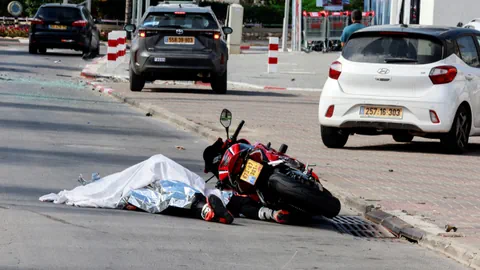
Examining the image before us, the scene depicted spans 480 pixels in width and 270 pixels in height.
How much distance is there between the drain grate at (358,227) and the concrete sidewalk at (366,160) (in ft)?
0.31

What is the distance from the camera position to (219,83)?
24.5 m

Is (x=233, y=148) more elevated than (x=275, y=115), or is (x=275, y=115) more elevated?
(x=233, y=148)

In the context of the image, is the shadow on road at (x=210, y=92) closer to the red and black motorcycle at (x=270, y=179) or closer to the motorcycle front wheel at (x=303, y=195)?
the red and black motorcycle at (x=270, y=179)

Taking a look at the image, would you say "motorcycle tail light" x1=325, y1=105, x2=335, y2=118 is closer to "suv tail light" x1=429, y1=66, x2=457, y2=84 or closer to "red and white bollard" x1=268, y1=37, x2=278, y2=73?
"suv tail light" x1=429, y1=66, x2=457, y2=84

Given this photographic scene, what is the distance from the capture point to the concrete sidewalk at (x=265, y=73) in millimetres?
28641

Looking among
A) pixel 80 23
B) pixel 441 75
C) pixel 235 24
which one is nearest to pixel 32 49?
pixel 80 23

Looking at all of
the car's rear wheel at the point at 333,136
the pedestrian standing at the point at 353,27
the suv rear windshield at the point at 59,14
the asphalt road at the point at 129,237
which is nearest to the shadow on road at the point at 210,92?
the pedestrian standing at the point at 353,27

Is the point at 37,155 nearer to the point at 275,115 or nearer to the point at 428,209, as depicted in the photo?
the point at 428,209

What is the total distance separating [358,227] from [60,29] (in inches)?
1235

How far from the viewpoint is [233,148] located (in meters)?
9.60

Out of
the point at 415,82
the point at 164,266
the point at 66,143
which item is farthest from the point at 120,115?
the point at 164,266

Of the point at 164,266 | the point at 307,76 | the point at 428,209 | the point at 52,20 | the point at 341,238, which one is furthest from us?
the point at 52,20

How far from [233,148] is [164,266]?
234cm

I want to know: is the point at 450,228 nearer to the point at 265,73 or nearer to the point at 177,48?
the point at 177,48
